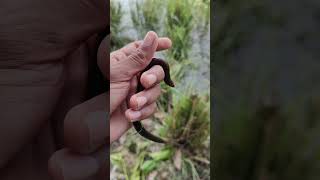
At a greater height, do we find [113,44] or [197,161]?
[113,44]

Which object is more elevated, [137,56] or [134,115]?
[137,56]

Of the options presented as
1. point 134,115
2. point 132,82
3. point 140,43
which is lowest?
point 134,115

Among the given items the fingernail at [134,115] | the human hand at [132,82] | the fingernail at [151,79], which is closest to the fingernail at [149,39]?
the human hand at [132,82]

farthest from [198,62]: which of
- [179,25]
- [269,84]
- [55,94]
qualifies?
[55,94]

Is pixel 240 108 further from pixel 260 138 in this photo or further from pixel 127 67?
pixel 127 67

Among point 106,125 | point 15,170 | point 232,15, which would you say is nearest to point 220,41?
point 232,15

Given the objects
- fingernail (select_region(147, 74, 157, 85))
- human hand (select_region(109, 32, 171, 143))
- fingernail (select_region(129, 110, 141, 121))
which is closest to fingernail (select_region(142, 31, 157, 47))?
human hand (select_region(109, 32, 171, 143))

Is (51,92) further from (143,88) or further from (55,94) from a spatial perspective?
(143,88)
